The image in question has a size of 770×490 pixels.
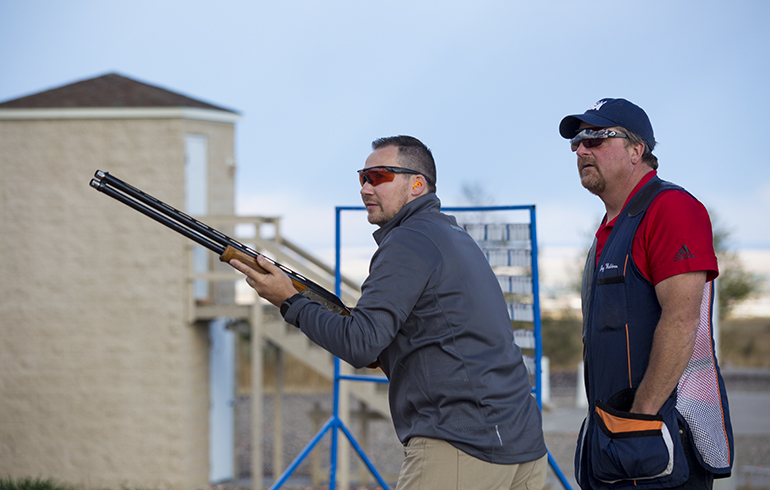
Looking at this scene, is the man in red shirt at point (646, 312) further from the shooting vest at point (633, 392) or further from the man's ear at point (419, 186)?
the man's ear at point (419, 186)

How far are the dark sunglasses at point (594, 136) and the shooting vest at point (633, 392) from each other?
218 mm

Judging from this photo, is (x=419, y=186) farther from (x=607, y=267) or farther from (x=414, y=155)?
(x=607, y=267)

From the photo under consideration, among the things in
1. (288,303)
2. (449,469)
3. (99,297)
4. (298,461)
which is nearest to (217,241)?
(288,303)

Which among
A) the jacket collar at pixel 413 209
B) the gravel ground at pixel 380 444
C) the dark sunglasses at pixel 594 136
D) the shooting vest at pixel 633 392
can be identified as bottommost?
the gravel ground at pixel 380 444

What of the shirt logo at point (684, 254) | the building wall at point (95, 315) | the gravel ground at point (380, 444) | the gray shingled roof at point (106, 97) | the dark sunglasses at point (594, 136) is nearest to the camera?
the shirt logo at point (684, 254)

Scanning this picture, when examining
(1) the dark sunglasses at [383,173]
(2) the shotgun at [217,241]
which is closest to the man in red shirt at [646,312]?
(1) the dark sunglasses at [383,173]

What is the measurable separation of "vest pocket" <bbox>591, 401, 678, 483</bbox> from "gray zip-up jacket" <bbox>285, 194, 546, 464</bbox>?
25cm

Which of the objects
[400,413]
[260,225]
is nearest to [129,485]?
[260,225]

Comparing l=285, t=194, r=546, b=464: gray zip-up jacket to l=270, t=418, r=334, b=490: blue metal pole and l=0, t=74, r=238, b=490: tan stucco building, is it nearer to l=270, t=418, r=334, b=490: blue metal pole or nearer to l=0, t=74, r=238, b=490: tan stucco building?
l=270, t=418, r=334, b=490: blue metal pole

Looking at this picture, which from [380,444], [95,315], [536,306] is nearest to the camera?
[536,306]

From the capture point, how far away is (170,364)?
1312 cm

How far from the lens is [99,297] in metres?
13.3

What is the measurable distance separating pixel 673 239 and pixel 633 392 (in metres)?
0.54

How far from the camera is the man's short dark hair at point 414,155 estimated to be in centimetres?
293
